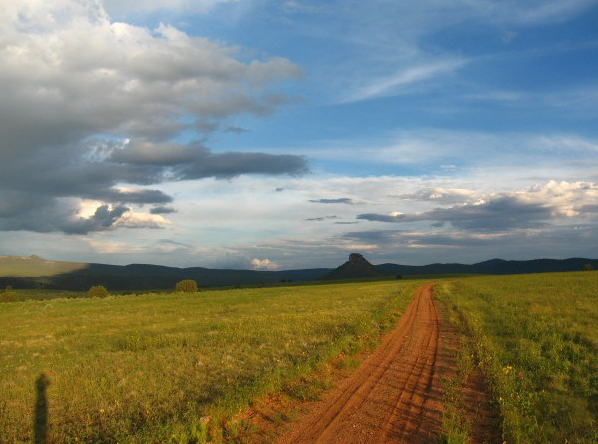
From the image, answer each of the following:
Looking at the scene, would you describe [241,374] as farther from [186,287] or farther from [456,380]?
[186,287]

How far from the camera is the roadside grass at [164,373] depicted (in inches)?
362

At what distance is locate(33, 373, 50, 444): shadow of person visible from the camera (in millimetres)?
9188

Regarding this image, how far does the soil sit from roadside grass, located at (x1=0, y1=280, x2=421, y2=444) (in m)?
1.11

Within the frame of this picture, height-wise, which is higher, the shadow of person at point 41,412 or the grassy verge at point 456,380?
the grassy verge at point 456,380

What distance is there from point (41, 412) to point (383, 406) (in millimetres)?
8927

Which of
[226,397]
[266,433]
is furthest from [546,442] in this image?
[226,397]

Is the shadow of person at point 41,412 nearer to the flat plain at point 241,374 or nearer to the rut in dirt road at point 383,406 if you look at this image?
the flat plain at point 241,374

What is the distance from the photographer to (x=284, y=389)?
37.9 ft

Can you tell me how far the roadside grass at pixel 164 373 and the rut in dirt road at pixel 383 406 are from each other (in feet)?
3.73

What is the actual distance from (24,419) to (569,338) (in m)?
19.4

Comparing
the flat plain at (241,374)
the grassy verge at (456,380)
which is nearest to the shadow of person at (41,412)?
the flat plain at (241,374)

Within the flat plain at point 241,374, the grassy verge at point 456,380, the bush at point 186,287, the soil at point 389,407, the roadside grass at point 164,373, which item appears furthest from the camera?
the bush at point 186,287

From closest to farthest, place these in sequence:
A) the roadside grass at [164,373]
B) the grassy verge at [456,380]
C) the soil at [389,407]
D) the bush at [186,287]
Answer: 1. the grassy verge at [456,380]
2. the soil at [389,407]
3. the roadside grass at [164,373]
4. the bush at [186,287]

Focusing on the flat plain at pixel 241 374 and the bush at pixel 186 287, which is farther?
the bush at pixel 186 287
